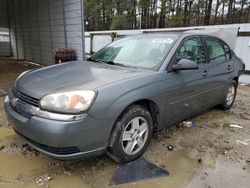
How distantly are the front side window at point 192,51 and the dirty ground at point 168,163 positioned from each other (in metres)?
1.12

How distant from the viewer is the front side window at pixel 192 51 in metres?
3.24

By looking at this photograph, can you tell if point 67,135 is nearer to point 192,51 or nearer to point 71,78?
point 71,78

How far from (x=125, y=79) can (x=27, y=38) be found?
11.4 metres

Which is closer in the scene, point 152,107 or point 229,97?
point 152,107

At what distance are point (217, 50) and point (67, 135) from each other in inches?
124

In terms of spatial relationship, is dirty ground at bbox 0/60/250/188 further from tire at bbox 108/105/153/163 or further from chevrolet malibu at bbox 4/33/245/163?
chevrolet malibu at bbox 4/33/245/163

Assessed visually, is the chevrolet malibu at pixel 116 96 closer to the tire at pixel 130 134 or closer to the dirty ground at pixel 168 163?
the tire at pixel 130 134

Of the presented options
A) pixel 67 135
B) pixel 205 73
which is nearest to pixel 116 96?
pixel 67 135

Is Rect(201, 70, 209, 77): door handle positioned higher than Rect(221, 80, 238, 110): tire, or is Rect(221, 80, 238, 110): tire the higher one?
Rect(201, 70, 209, 77): door handle

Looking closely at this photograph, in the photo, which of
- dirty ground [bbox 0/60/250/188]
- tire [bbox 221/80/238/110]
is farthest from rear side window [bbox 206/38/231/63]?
dirty ground [bbox 0/60/250/188]

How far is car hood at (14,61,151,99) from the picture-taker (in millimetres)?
2385

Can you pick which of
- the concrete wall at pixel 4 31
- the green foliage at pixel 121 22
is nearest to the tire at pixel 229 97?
the concrete wall at pixel 4 31

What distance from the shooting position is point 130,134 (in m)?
2.69

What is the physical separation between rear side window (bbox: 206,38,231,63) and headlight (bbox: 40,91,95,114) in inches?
96.9
